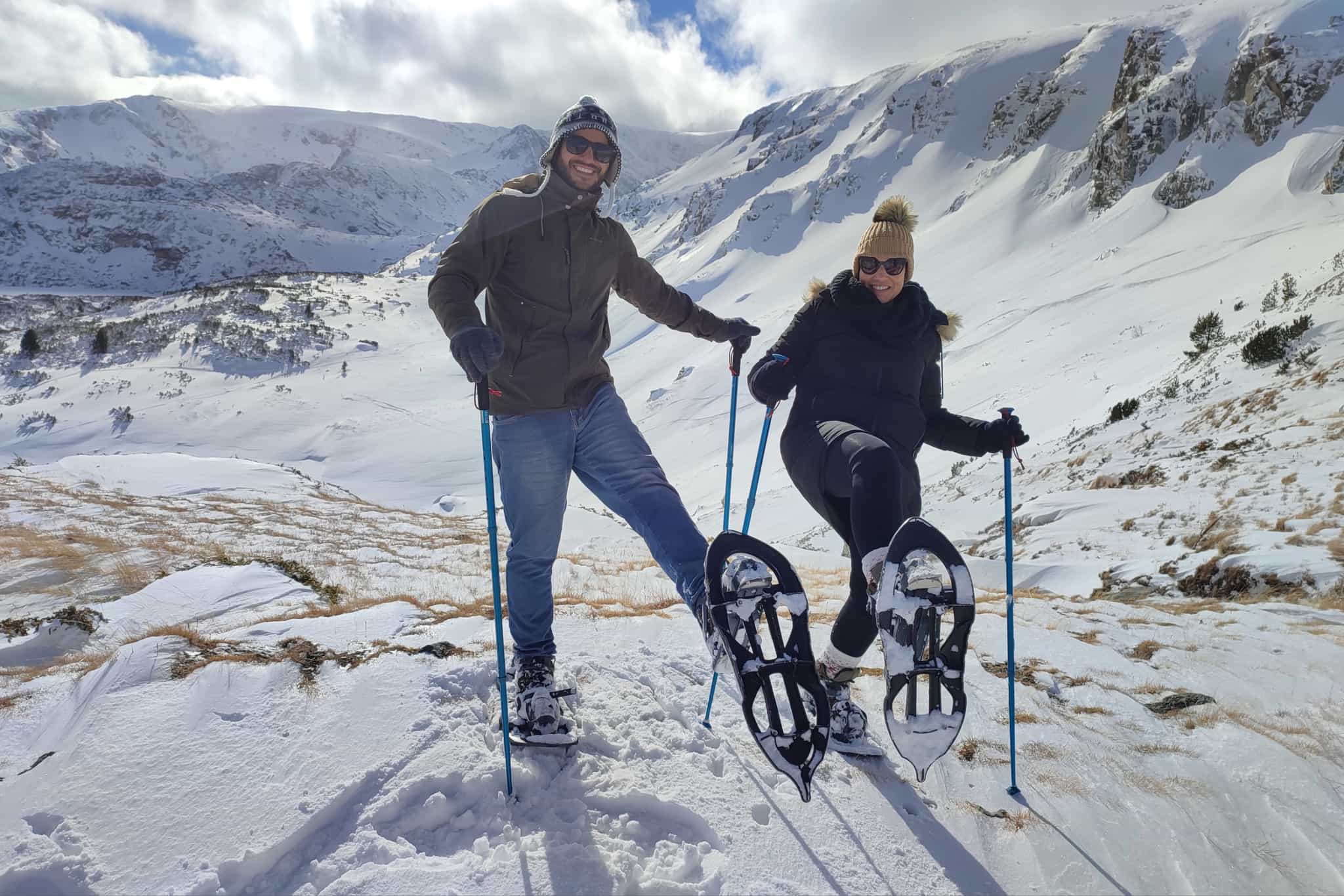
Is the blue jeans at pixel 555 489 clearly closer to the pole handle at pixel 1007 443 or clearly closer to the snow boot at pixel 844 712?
the snow boot at pixel 844 712

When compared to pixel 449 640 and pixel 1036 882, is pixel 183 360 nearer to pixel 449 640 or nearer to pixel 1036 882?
pixel 449 640

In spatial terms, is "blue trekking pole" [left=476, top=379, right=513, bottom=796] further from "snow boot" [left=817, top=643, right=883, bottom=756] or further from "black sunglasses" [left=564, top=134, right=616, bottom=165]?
"snow boot" [left=817, top=643, right=883, bottom=756]

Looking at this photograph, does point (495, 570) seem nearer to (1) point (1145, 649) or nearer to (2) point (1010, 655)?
(2) point (1010, 655)

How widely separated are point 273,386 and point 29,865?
32.1m

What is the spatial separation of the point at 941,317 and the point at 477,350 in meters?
2.25

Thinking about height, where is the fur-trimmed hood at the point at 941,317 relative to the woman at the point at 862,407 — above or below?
above

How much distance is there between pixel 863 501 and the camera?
2.38 meters

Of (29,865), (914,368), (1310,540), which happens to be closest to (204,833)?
(29,865)

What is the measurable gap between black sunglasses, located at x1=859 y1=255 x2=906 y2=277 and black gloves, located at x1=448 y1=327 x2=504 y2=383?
75.9 inches

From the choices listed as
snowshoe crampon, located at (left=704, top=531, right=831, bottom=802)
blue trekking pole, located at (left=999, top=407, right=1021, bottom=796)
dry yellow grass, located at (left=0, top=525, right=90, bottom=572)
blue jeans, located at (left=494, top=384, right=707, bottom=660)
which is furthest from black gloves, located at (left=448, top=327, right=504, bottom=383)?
dry yellow grass, located at (left=0, top=525, right=90, bottom=572)

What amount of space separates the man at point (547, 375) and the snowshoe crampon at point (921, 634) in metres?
0.72

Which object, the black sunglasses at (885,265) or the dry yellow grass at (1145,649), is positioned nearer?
the black sunglasses at (885,265)

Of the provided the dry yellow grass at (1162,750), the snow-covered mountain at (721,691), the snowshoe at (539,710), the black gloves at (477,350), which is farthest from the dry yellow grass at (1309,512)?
the black gloves at (477,350)

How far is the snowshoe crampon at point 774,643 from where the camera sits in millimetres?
2012
